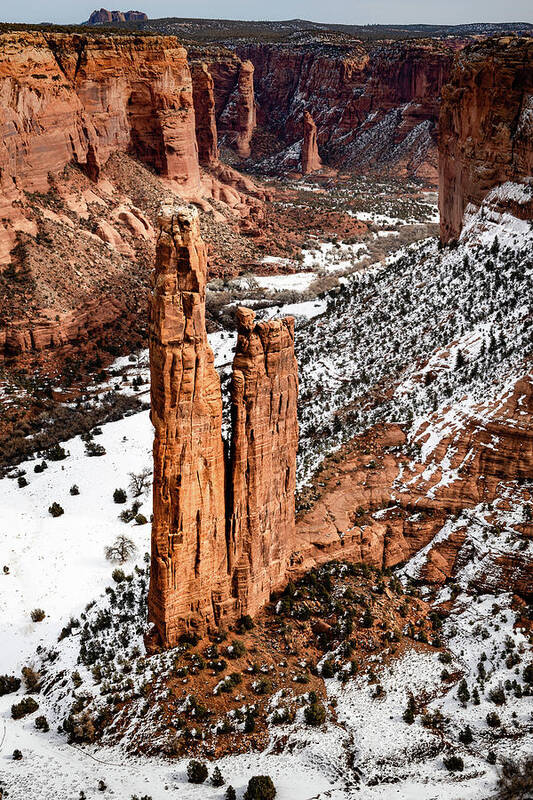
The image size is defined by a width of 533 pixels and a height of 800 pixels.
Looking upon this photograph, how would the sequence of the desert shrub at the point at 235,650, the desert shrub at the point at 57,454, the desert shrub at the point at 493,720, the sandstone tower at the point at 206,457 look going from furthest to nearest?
the desert shrub at the point at 57,454 → the desert shrub at the point at 235,650 → the desert shrub at the point at 493,720 → the sandstone tower at the point at 206,457

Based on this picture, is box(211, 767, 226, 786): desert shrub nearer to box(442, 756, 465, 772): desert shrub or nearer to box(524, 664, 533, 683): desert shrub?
box(442, 756, 465, 772): desert shrub

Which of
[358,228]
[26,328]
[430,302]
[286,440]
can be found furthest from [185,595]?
[358,228]

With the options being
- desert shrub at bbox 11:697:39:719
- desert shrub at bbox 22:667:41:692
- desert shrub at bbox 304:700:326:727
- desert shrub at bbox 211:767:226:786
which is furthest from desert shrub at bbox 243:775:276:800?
desert shrub at bbox 22:667:41:692

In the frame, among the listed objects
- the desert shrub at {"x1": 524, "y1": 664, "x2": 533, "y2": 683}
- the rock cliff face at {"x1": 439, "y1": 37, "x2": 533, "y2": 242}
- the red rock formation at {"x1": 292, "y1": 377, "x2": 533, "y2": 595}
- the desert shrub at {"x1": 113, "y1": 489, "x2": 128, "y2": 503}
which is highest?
the rock cliff face at {"x1": 439, "y1": 37, "x2": 533, "y2": 242}

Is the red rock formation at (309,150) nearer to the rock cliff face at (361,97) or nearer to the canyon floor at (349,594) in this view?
the rock cliff face at (361,97)

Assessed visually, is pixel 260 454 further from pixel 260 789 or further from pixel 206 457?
pixel 260 789

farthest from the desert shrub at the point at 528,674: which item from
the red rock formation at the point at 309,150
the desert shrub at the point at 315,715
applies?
the red rock formation at the point at 309,150

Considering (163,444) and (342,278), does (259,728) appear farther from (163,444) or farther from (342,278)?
(342,278)
